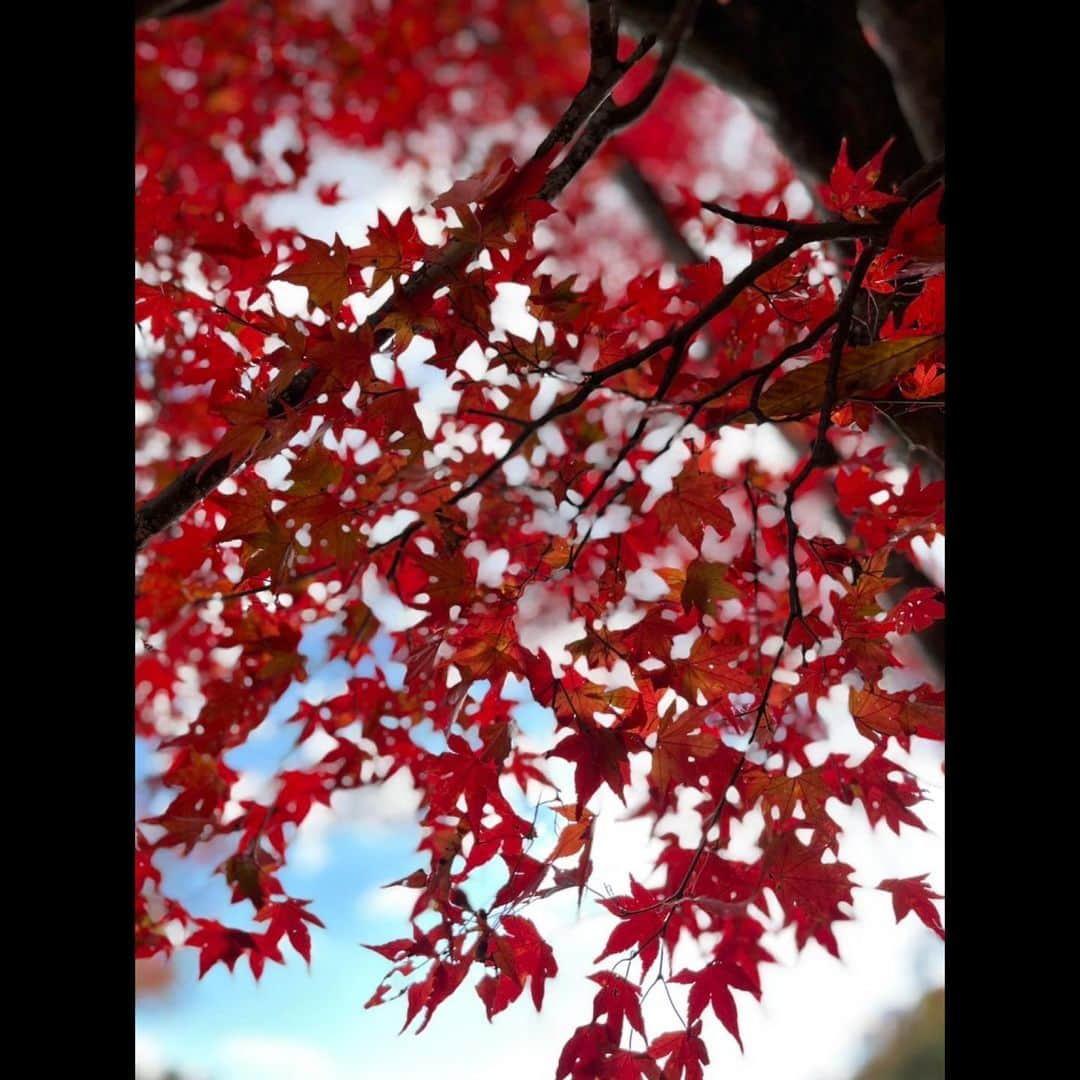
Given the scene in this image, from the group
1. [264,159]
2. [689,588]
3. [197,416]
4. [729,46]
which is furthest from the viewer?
[264,159]

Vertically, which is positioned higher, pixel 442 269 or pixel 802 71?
pixel 802 71

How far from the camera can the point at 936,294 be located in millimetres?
1293

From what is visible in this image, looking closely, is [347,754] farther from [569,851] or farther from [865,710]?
[865,710]

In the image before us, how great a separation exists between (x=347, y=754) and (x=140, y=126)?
603 cm

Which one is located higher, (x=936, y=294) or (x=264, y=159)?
(x=264, y=159)

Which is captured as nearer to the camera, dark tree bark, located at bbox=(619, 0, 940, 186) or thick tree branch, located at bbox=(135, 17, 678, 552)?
thick tree branch, located at bbox=(135, 17, 678, 552)

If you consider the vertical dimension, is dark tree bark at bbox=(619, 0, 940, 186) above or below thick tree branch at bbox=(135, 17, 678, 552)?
above

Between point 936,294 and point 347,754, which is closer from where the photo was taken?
point 936,294

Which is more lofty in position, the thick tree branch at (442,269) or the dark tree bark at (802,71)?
the dark tree bark at (802,71)

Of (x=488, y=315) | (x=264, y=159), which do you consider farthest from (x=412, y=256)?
(x=264, y=159)

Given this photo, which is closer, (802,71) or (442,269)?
(442,269)

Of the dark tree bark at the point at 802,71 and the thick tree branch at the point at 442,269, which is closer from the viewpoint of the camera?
the thick tree branch at the point at 442,269

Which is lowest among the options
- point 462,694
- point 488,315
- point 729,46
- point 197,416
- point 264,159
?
point 462,694
